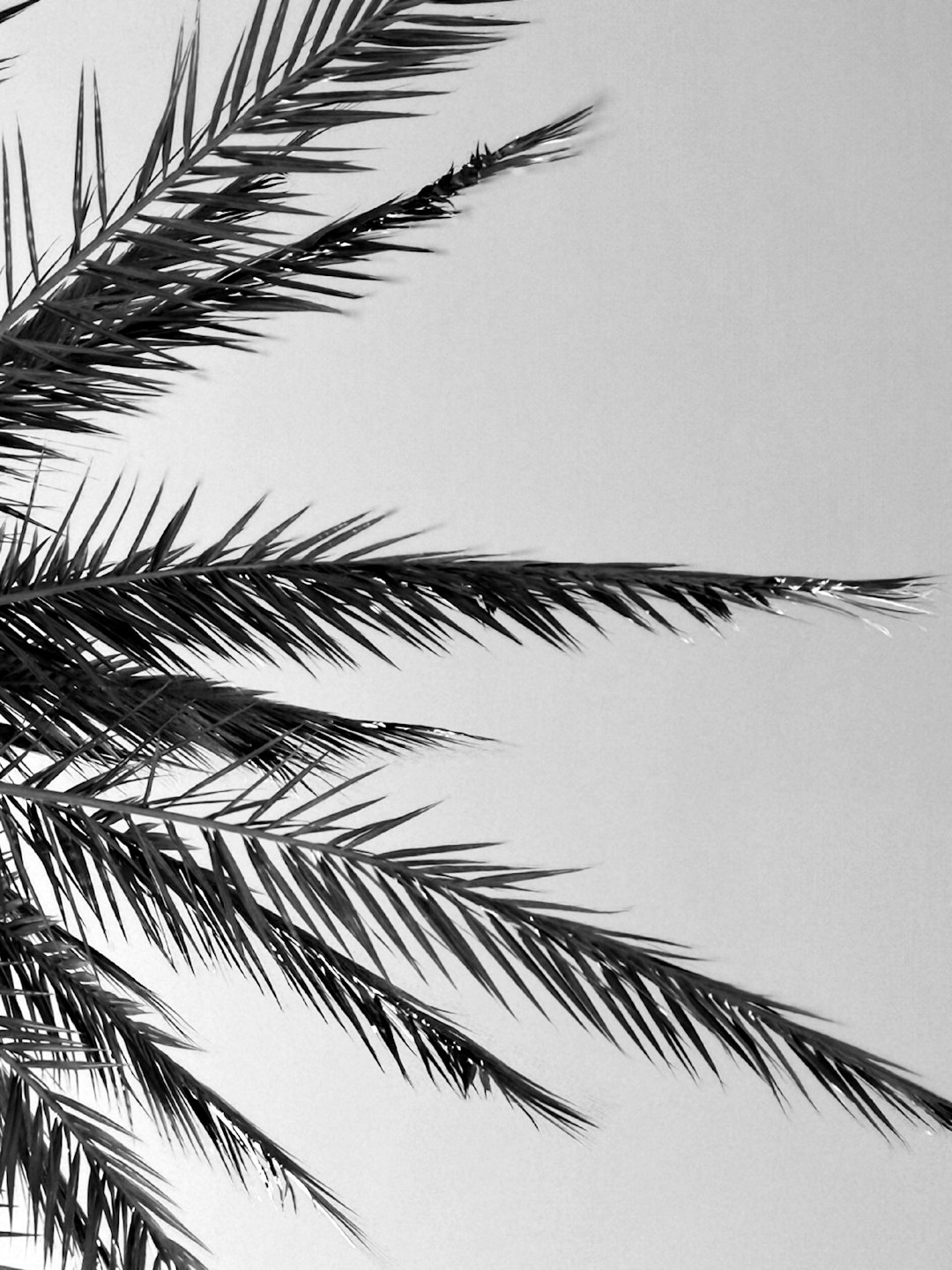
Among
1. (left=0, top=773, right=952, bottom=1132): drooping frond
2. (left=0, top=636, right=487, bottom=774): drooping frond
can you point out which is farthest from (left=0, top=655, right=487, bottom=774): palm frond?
(left=0, top=773, right=952, bottom=1132): drooping frond

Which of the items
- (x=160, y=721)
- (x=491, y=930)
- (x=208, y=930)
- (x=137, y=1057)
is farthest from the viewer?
(x=160, y=721)

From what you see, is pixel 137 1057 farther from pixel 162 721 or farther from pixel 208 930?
pixel 162 721

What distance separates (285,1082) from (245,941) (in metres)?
13.3

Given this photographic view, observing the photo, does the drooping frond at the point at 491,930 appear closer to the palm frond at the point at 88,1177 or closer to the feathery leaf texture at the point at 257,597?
the palm frond at the point at 88,1177

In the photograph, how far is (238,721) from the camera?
4469 mm

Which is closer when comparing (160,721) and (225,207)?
(225,207)

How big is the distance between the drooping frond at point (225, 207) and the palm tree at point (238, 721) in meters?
0.01

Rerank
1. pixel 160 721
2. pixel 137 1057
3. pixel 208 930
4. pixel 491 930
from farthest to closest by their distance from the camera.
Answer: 1. pixel 160 721
2. pixel 137 1057
3. pixel 208 930
4. pixel 491 930

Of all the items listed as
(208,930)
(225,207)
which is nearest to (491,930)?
(208,930)

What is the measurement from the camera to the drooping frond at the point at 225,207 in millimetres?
3260

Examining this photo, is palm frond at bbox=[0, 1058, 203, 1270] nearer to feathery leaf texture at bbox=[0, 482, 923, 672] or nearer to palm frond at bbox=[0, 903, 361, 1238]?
palm frond at bbox=[0, 903, 361, 1238]

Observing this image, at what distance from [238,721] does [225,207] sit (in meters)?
1.54

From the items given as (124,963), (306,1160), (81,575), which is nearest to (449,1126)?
(306,1160)

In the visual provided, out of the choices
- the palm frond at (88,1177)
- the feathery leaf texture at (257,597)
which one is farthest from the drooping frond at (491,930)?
the feathery leaf texture at (257,597)
